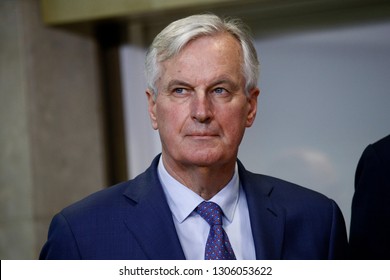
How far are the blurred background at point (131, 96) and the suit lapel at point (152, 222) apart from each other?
73 centimetres

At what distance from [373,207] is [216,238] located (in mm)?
461

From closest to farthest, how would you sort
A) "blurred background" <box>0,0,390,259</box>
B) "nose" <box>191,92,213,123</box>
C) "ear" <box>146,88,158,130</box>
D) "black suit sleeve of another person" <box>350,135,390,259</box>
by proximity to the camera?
1. "nose" <box>191,92,213,123</box>
2. "ear" <box>146,88,158,130</box>
3. "black suit sleeve of another person" <box>350,135,390,259</box>
4. "blurred background" <box>0,0,390,259</box>

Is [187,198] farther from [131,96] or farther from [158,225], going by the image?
[131,96]

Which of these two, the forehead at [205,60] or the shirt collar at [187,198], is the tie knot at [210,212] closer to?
the shirt collar at [187,198]

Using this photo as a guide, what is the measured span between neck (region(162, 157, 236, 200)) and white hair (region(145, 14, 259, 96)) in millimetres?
192

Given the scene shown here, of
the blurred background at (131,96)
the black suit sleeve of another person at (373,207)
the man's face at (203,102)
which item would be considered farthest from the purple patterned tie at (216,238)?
the blurred background at (131,96)

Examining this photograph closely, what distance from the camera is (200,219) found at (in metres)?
1.92

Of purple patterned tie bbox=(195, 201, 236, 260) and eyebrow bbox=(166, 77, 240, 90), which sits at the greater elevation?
eyebrow bbox=(166, 77, 240, 90)

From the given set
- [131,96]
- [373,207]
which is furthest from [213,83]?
[131,96]

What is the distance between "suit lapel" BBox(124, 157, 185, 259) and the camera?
6.09ft

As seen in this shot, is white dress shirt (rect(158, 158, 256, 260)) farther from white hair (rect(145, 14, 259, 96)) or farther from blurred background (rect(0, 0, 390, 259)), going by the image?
blurred background (rect(0, 0, 390, 259))

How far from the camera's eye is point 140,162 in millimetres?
3012

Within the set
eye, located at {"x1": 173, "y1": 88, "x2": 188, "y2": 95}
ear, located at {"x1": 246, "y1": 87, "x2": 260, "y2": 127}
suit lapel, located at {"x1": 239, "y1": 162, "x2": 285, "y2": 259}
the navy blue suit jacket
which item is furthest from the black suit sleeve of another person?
eye, located at {"x1": 173, "y1": 88, "x2": 188, "y2": 95}

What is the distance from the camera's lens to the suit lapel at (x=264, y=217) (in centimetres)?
188
